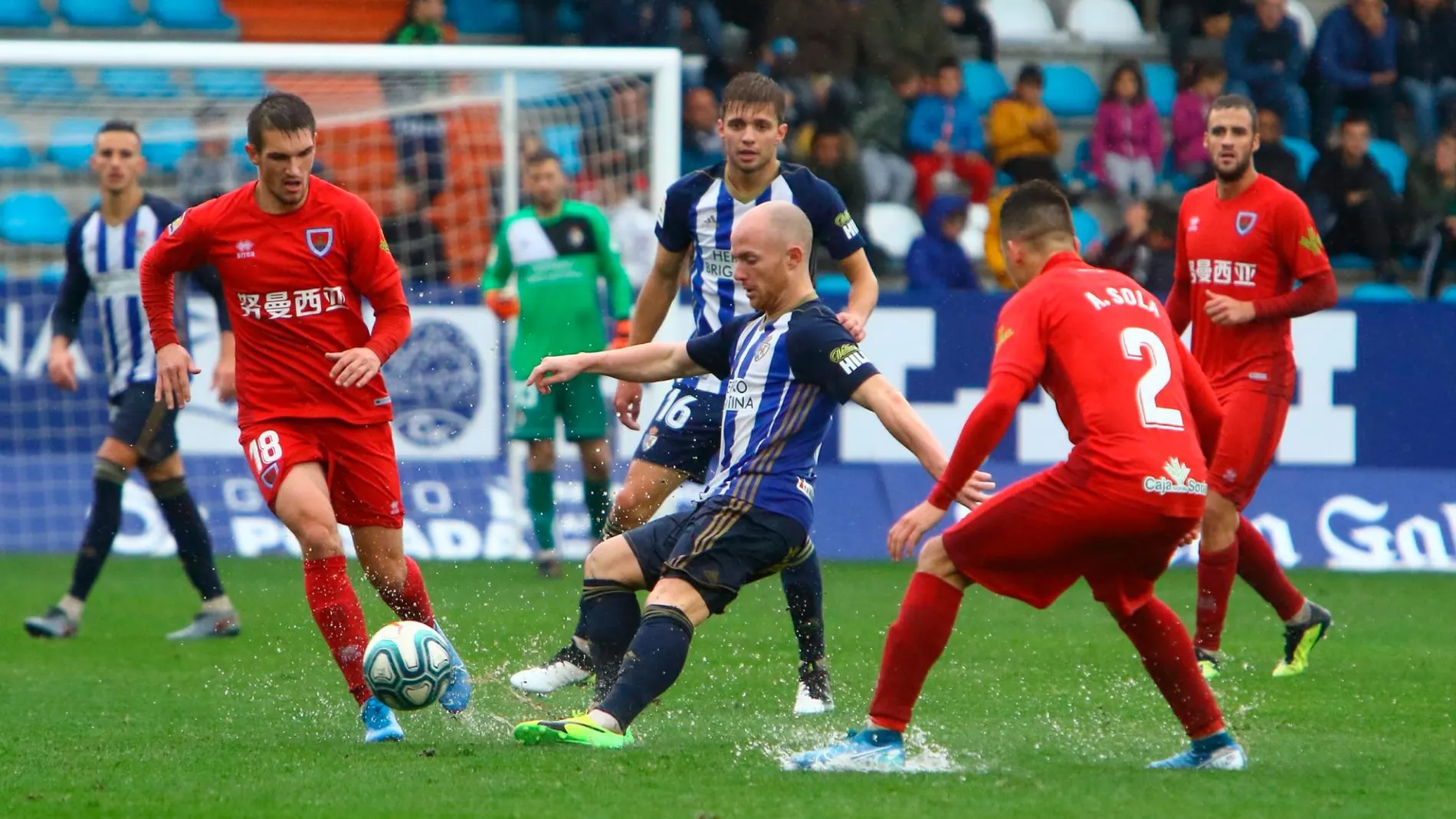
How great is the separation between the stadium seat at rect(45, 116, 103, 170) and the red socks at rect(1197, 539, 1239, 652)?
9.86 metres

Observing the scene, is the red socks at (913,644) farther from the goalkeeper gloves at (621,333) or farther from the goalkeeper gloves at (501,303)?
the goalkeeper gloves at (501,303)

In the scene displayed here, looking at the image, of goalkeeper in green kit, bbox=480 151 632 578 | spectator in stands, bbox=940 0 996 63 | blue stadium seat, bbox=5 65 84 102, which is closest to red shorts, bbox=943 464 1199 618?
goalkeeper in green kit, bbox=480 151 632 578

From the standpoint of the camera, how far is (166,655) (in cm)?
890

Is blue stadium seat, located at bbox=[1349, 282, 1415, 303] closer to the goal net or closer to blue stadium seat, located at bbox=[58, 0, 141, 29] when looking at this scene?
the goal net

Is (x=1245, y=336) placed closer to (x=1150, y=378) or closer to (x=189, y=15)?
(x=1150, y=378)

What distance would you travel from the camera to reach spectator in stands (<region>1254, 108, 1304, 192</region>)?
52.8ft

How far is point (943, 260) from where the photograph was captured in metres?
15.3

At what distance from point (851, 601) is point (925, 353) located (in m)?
3.23

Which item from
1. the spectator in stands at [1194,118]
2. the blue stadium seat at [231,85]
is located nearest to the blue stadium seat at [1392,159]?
the spectator in stands at [1194,118]

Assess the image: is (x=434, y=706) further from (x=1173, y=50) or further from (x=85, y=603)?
(x=1173, y=50)

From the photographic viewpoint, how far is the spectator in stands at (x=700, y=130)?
15.8 metres

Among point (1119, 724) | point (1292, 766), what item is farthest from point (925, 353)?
point (1292, 766)

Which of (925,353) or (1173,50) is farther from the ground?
(1173,50)

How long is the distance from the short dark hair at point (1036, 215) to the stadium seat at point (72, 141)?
10.7 metres
